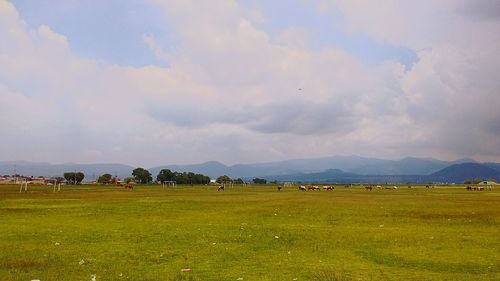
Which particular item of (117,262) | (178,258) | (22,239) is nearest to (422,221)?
(178,258)

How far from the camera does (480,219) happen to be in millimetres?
38719

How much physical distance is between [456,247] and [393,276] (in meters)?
8.46

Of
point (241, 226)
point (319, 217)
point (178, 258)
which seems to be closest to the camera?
point (178, 258)

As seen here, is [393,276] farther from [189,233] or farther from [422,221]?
[422,221]

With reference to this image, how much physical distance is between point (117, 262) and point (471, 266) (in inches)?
600

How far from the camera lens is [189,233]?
95.7 feet

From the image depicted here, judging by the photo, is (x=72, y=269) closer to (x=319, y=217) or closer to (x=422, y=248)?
(x=422, y=248)

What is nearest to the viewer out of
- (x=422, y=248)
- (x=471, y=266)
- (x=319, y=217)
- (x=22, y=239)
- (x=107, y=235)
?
(x=471, y=266)

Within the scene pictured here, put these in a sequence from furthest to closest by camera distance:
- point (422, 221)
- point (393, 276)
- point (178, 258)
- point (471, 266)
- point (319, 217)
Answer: point (319, 217) → point (422, 221) → point (178, 258) → point (471, 266) → point (393, 276)

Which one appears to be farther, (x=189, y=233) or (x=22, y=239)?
(x=189, y=233)

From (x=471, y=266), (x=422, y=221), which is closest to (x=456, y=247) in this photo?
(x=471, y=266)

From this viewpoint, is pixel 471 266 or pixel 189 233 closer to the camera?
pixel 471 266

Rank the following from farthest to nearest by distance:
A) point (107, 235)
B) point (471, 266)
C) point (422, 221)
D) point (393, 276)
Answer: point (422, 221), point (107, 235), point (471, 266), point (393, 276)

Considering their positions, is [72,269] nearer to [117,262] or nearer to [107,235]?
[117,262]
